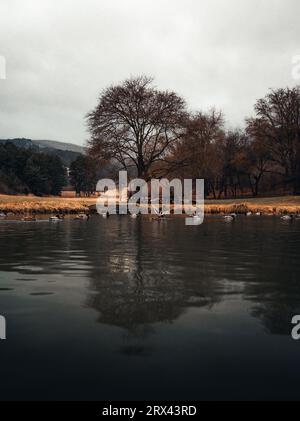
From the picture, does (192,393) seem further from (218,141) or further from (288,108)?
(218,141)

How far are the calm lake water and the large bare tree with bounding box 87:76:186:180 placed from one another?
37054 millimetres

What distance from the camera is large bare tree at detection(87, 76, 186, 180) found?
46719 mm

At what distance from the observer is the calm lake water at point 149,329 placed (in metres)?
3.93

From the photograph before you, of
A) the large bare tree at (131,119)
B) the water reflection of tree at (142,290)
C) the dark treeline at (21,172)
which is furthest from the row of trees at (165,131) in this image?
the dark treeline at (21,172)

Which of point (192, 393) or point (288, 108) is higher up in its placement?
point (288, 108)

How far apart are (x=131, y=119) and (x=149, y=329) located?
144 feet

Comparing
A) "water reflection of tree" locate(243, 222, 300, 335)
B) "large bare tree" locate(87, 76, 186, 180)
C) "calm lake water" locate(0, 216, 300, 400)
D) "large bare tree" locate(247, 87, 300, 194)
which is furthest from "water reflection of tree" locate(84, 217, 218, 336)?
"large bare tree" locate(247, 87, 300, 194)

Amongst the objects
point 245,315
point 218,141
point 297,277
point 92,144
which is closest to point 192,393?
point 245,315

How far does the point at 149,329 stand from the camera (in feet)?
17.8

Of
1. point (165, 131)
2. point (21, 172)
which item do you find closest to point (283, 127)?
point (165, 131)

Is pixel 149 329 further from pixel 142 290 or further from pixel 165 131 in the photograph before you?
pixel 165 131

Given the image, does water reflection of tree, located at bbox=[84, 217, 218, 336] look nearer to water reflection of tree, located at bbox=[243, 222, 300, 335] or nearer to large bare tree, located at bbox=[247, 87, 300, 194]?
water reflection of tree, located at bbox=[243, 222, 300, 335]
